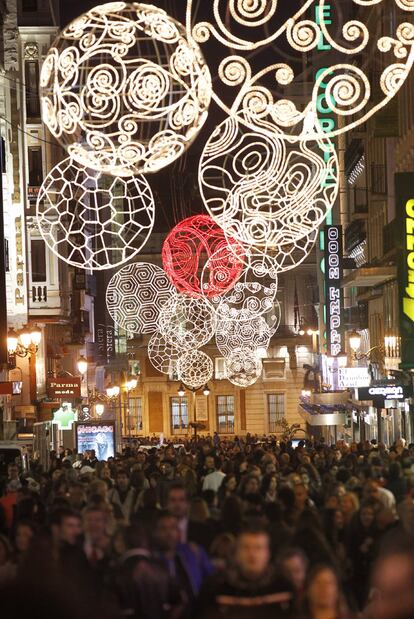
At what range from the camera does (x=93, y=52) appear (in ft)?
38.8

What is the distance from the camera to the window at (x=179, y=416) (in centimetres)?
8731

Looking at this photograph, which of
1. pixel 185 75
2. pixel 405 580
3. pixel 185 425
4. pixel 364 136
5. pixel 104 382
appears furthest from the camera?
pixel 185 425

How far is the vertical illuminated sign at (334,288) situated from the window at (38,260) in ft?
34.5

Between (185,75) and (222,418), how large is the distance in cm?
7673

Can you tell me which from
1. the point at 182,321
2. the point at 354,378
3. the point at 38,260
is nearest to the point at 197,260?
the point at 354,378

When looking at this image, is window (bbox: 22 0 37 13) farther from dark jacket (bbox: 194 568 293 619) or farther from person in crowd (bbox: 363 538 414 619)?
person in crowd (bbox: 363 538 414 619)

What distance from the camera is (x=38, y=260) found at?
45.7 metres

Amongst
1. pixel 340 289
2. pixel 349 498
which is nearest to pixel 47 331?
pixel 340 289

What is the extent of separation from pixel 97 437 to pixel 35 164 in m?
10.8

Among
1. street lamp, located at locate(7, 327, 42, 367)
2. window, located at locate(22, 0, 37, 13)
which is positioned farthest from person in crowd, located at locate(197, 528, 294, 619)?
window, located at locate(22, 0, 37, 13)

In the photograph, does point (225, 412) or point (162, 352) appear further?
point (225, 412)

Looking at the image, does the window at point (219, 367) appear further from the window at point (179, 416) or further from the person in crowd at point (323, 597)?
the person in crowd at point (323, 597)

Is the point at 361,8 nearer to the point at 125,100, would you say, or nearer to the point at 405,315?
the point at 405,315

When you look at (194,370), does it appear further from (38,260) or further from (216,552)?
(216,552)
